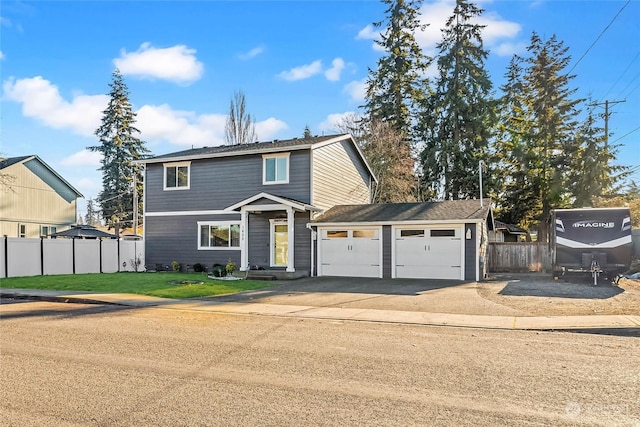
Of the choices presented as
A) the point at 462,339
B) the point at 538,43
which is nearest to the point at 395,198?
the point at 538,43

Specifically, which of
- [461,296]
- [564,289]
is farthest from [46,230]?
[564,289]

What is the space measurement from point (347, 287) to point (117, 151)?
1477 inches

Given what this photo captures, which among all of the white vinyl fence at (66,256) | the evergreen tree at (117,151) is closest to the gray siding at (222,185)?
the white vinyl fence at (66,256)

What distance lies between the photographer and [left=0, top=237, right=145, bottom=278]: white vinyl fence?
2033 cm

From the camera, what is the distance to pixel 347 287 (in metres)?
16.2

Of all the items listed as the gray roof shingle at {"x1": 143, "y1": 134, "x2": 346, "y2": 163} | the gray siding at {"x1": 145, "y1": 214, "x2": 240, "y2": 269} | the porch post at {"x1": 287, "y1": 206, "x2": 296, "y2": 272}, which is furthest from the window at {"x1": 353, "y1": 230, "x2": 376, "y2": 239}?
the gray siding at {"x1": 145, "y1": 214, "x2": 240, "y2": 269}

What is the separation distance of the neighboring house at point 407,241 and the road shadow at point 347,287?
80 cm

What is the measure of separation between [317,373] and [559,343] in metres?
4.40

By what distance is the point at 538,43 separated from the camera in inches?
1497

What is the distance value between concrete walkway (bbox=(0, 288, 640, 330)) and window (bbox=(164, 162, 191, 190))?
10.4 meters

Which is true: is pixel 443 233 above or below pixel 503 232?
above

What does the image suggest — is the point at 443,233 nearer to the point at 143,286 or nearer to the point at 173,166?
the point at 143,286

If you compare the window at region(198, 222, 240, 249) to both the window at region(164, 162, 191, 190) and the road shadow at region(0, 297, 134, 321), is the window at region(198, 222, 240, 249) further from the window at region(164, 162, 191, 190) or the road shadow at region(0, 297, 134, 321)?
the road shadow at region(0, 297, 134, 321)

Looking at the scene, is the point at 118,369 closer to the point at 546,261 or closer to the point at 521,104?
the point at 546,261
